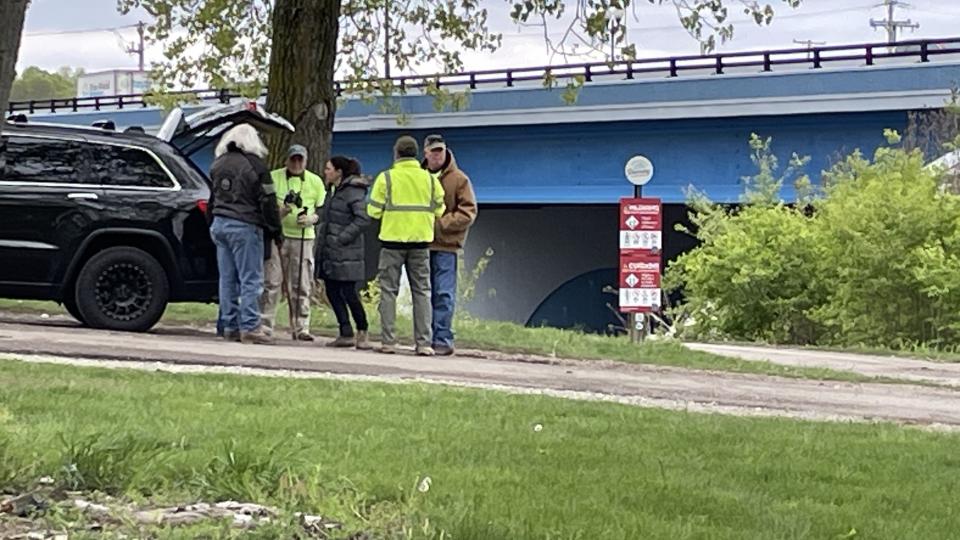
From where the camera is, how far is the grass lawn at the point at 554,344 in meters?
13.8

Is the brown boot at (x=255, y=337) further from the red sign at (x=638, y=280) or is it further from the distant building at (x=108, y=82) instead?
the distant building at (x=108, y=82)

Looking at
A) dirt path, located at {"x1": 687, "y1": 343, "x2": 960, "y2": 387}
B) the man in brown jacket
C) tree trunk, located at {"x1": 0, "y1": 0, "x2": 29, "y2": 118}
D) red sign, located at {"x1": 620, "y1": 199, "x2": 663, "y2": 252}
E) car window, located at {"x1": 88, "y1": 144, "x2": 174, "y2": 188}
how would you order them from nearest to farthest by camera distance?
tree trunk, located at {"x1": 0, "y1": 0, "x2": 29, "y2": 118} < the man in brown jacket < car window, located at {"x1": 88, "y1": 144, "x2": 174, "y2": 188} < dirt path, located at {"x1": 687, "y1": 343, "x2": 960, "y2": 387} < red sign, located at {"x1": 620, "y1": 199, "x2": 663, "y2": 252}

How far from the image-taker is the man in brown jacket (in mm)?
12672

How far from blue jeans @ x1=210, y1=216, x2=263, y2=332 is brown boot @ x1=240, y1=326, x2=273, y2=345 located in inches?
1.5

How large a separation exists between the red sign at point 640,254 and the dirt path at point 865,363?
949mm

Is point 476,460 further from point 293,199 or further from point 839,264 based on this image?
point 839,264

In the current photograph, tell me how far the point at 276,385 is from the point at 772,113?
74.2ft

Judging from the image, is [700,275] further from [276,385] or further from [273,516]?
[273,516]

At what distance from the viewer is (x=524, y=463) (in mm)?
6582

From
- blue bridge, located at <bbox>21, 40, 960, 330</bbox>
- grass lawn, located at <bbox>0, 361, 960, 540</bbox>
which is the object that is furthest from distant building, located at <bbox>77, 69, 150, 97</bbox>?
grass lawn, located at <bbox>0, 361, 960, 540</bbox>

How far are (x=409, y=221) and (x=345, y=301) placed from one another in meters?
1.21

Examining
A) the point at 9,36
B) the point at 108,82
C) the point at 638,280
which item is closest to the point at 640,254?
the point at 638,280

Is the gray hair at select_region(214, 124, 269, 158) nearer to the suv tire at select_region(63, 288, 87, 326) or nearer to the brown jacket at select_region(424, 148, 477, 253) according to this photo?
the brown jacket at select_region(424, 148, 477, 253)

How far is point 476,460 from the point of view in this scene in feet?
21.6
